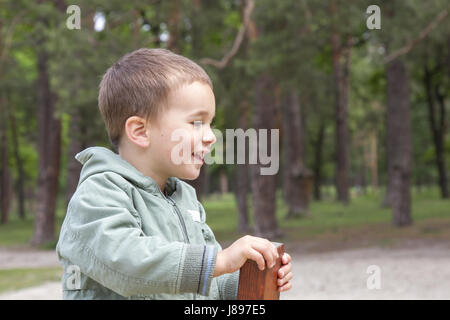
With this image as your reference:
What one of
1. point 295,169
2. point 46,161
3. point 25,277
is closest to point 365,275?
point 25,277

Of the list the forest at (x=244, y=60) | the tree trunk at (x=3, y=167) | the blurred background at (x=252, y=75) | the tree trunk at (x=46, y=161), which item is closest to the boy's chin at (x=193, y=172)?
the blurred background at (x=252, y=75)

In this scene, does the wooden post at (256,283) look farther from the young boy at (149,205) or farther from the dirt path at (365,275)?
the dirt path at (365,275)

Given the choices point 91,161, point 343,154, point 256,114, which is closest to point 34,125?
point 343,154

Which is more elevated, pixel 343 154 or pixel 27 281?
pixel 343 154

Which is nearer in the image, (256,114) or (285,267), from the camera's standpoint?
(285,267)

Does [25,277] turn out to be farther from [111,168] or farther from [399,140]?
[399,140]

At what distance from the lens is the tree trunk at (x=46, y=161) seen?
1536cm

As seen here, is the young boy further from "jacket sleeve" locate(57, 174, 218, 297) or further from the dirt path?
the dirt path

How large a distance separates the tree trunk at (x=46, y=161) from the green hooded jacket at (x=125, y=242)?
46.0ft

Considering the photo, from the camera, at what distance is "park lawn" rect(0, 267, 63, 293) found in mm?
8347

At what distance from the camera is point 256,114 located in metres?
13.0
